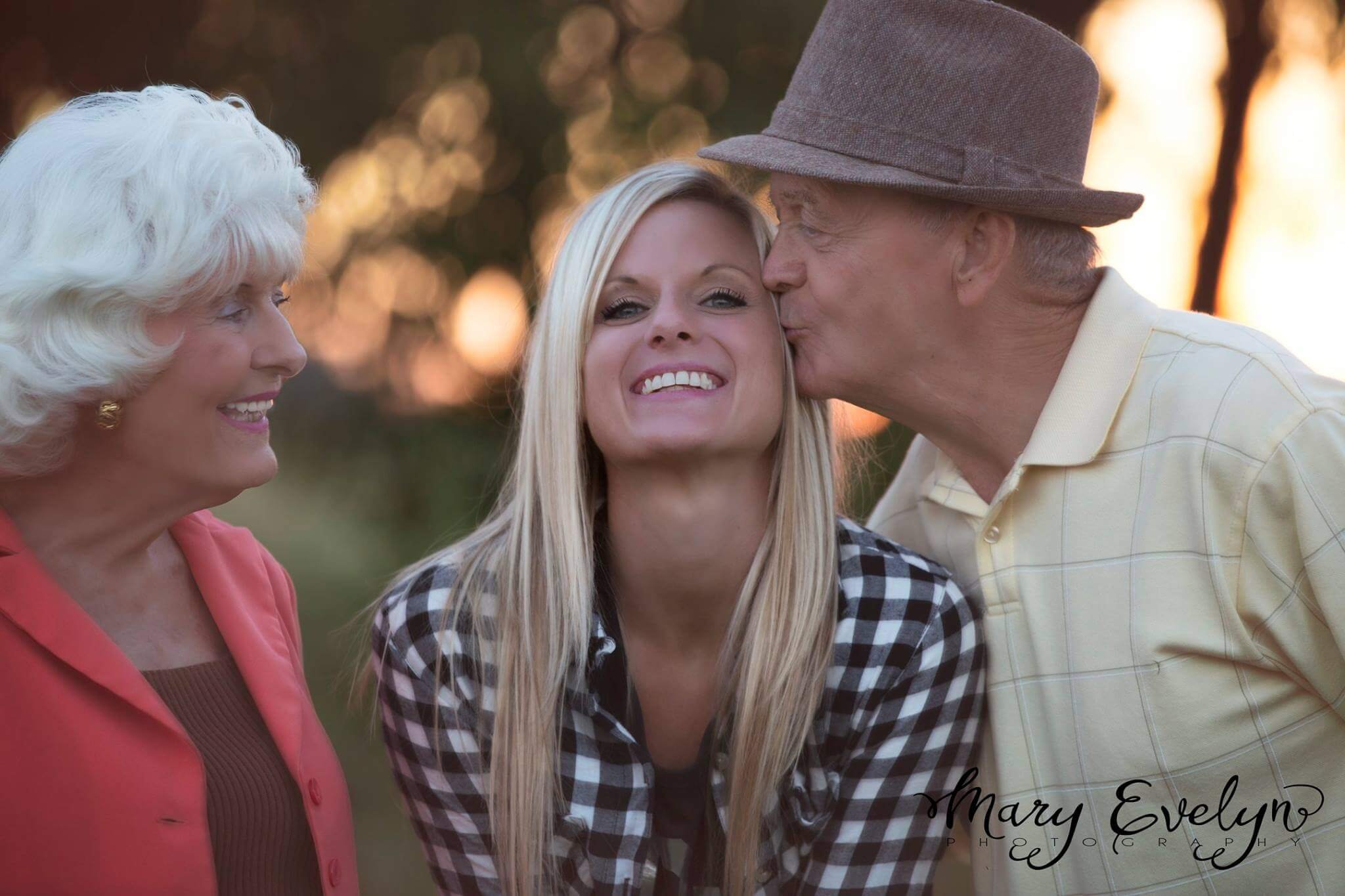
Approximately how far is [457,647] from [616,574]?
43 centimetres

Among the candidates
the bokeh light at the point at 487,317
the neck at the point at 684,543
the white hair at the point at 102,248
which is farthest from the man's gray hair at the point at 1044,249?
the bokeh light at the point at 487,317

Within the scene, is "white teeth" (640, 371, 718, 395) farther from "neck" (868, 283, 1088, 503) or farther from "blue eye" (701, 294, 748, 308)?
"neck" (868, 283, 1088, 503)

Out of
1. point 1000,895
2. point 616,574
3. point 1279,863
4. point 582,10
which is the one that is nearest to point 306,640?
point 616,574

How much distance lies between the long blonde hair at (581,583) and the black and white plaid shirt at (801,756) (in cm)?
5

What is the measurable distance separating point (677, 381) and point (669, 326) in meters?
0.12

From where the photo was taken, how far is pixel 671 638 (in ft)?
8.70

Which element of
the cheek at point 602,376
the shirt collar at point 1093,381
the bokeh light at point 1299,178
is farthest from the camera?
the bokeh light at point 1299,178

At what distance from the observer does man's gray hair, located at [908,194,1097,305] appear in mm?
2514

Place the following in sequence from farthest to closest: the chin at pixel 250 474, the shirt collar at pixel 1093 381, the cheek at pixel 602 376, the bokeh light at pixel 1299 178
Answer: the bokeh light at pixel 1299 178
the cheek at pixel 602 376
the shirt collar at pixel 1093 381
the chin at pixel 250 474

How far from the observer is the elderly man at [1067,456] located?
2195 mm

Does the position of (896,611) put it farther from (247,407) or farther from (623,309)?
(247,407)

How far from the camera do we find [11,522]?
1.97m

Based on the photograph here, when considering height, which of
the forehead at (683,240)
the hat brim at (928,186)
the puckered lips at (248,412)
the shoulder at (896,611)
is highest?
the hat brim at (928,186)

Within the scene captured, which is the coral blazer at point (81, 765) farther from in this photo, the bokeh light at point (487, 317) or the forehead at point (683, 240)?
the bokeh light at point (487, 317)
